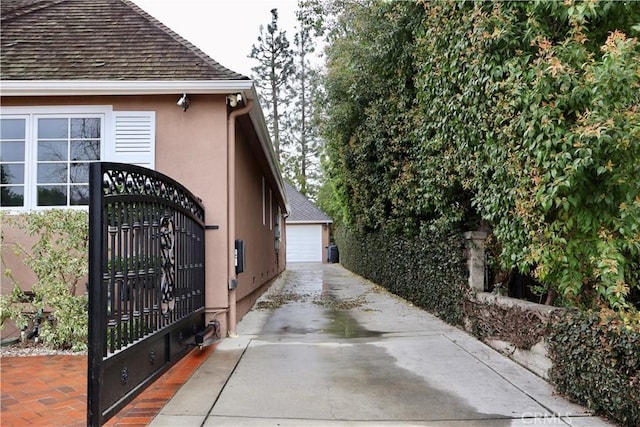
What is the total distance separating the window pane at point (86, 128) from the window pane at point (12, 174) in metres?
0.82

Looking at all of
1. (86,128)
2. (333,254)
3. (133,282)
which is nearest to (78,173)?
(86,128)

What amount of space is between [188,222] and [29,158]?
2526mm

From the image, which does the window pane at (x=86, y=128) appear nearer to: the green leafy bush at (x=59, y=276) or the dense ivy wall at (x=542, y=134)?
the green leafy bush at (x=59, y=276)

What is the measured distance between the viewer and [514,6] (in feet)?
14.4

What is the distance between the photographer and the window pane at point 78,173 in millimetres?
5789

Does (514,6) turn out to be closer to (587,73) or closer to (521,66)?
(521,66)

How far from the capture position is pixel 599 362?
3242mm

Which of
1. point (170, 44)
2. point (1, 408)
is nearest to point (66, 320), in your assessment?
point (1, 408)

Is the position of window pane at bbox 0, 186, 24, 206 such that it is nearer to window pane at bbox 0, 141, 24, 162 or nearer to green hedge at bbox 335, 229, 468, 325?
window pane at bbox 0, 141, 24, 162

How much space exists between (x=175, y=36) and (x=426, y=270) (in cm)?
581

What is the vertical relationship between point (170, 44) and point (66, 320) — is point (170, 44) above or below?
above

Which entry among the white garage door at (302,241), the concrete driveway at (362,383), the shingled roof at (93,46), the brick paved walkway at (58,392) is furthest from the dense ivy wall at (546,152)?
the white garage door at (302,241)

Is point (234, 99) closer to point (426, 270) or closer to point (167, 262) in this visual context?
point (167, 262)

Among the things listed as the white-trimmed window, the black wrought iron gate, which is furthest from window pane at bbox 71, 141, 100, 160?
the black wrought iron gate
